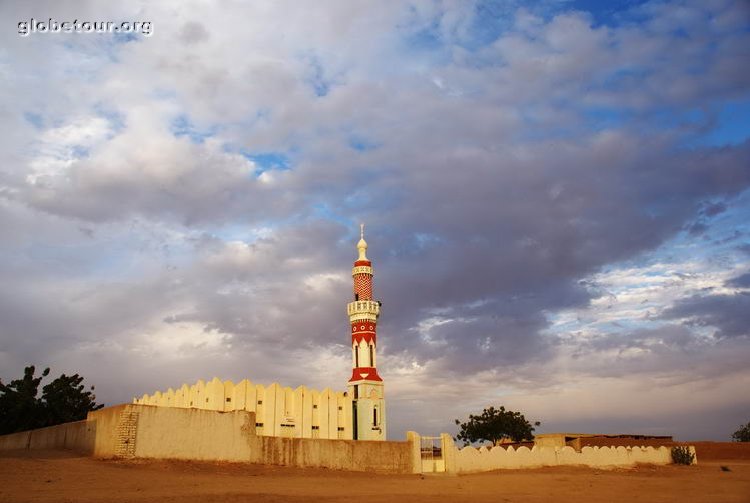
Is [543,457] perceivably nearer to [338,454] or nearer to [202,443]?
[338,454]

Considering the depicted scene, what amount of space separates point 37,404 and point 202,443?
2481cm

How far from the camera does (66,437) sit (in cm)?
2348

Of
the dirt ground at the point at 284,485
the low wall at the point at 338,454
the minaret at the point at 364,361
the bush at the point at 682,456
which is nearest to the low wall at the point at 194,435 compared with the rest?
the dirt ground at the point at 284,485

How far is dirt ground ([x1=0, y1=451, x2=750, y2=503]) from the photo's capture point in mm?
15398

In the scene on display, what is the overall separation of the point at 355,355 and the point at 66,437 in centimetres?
2190

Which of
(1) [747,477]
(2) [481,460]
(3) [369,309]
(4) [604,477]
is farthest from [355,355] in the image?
(1) [747,477]

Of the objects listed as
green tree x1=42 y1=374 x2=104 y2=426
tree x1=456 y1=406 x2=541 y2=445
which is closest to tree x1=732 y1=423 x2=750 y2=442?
tree x1=456 y1=406 x2=541 y2=445

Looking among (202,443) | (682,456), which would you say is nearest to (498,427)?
(682,456)

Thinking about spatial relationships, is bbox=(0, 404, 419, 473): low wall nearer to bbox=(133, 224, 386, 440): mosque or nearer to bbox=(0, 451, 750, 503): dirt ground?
bbox=(0, 451, 750, 503): dirt ground

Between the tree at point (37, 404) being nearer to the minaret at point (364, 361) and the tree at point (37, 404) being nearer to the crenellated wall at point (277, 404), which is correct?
the crenellated wall at point (277, 404)

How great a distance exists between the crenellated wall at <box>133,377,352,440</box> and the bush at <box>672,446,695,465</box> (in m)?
19.2

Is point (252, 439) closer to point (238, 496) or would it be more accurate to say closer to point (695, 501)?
point (238, 496)

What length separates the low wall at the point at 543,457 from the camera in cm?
2673

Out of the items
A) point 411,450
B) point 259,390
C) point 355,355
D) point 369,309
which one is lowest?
point 411,450
